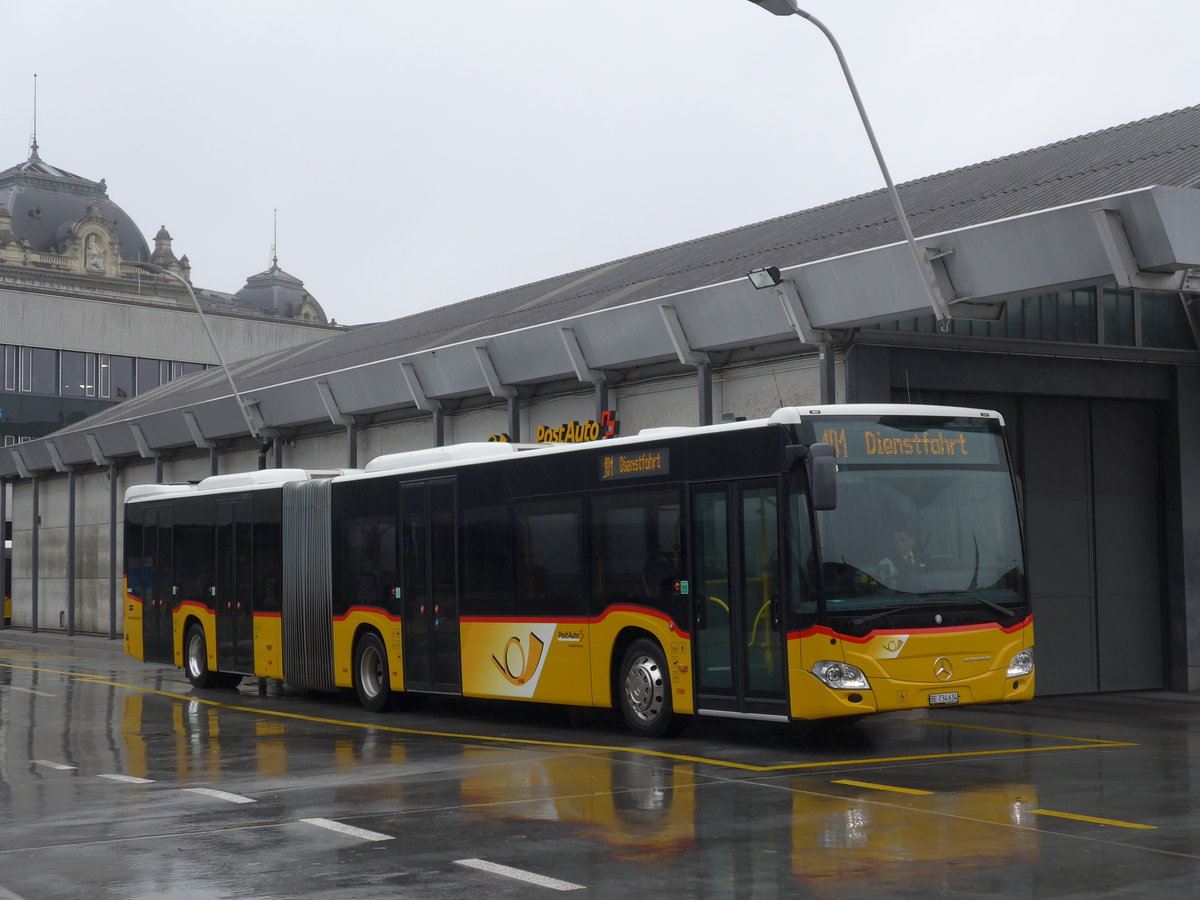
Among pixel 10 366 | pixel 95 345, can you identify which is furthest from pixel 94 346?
pixel 10 366

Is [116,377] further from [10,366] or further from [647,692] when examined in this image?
[647,692]

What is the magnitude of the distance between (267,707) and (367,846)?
12.4 metres

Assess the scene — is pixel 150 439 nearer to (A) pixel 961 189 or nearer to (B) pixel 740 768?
(A) pixel 961 189

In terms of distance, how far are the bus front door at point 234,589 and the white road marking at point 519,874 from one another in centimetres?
1494

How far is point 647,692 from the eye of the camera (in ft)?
53.1

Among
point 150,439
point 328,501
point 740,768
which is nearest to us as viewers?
point 740,768

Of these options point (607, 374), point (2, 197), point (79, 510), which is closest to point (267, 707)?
point (607, 374)

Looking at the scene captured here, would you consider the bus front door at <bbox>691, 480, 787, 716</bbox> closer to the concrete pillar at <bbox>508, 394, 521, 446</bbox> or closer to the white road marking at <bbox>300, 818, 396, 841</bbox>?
A: the white road marking at <bbox>300, 818, 396, 841</bbox>

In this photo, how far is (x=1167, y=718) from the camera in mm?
18922

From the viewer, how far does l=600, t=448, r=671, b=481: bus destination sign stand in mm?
16125

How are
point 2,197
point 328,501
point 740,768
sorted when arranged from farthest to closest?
1. point 2,197
2. point 328,501
3. point 740,768

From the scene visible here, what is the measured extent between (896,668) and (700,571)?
218 cm

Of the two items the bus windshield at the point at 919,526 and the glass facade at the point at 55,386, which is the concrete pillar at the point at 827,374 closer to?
the bus windshield at the point at 919,526

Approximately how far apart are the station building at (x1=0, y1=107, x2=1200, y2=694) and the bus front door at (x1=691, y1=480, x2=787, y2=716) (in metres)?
4.35
